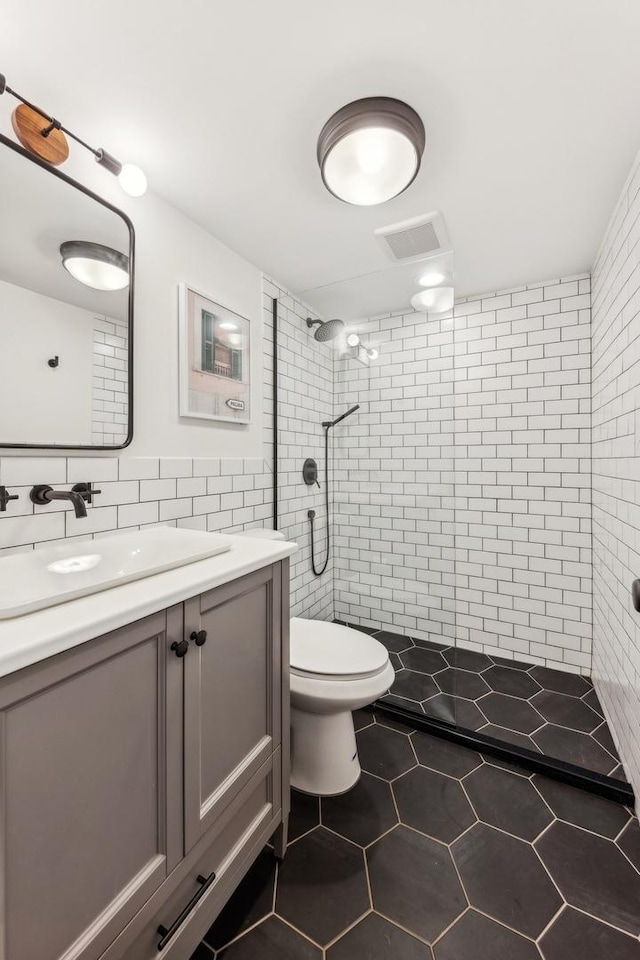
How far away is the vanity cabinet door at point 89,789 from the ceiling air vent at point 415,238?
6.14ft

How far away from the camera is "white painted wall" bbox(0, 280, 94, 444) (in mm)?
1097

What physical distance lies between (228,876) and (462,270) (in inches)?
110

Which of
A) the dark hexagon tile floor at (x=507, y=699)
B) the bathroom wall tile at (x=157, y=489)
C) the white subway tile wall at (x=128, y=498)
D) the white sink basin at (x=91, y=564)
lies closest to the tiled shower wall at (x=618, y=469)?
the dark hexagon tile floor at (x=507, y=699)

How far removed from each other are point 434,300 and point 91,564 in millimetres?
2260

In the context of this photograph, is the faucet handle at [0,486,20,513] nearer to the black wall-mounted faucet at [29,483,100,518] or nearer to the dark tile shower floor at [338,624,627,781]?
the black wall-mounted faucet at [29,483,100,518]

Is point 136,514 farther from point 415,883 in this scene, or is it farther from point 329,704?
point 415,883

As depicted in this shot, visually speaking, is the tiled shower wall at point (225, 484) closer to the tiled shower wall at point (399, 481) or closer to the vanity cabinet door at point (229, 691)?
the tiled shower wall at point (399, 481)

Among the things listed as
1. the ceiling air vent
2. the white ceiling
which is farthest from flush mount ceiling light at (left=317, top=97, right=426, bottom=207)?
the ceiling air vent

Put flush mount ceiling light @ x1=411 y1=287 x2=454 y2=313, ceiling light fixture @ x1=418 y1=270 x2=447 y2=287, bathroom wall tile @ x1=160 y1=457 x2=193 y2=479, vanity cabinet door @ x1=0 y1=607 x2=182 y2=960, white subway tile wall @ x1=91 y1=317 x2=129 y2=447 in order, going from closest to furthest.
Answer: vanity cabinet door @ x1=0 y1=607 x2=182 y2=960 → white subway tile wall @ x1=91 y1=317 x2=129 y2=447 → bathroom wall tile @ x1=160 y1=457 x2=193 y2=479 → ceiling light fixture @ x1=418 y1=270 x2=447 y2=287 → flush mount ceiling light @ x1=411 y1=287 x2=454 y2=313

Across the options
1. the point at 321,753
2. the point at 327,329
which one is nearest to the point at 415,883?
the point at 321,753

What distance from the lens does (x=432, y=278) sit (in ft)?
7.13

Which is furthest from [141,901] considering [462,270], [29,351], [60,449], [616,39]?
[462,270]

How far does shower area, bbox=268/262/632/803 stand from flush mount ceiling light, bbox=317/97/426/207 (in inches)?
41.6

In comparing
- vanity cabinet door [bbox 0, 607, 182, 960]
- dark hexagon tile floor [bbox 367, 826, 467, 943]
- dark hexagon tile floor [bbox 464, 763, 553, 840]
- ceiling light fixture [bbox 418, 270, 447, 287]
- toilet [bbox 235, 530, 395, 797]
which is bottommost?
dark hexagon tile floor [bbox 367, 826, 467, 943]
